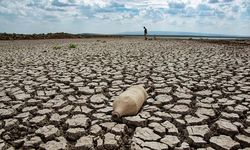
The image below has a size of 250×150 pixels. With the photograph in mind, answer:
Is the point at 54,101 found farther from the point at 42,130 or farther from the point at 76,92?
the point at 42,130

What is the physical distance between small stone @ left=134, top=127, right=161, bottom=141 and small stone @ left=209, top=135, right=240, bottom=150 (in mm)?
551

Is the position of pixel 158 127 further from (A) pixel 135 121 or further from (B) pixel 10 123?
(B) pixel 10 123

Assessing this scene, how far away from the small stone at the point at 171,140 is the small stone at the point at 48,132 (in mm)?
1157

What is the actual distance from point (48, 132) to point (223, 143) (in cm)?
183

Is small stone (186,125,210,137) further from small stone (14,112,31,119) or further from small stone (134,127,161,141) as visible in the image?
small stone (14,112,31,119)

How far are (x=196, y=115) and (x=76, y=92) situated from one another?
2.05m

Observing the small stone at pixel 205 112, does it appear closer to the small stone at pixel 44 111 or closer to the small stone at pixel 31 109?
the small stone at pixel 44 111

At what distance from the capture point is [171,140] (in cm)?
274

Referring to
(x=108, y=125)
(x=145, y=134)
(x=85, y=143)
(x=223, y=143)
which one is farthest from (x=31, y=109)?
(x=223, y=143)

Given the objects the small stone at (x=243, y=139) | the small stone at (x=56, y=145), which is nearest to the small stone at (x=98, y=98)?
the small stone at (x=56, y=145)

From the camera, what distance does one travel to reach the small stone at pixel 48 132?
284 cm

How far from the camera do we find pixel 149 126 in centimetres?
308

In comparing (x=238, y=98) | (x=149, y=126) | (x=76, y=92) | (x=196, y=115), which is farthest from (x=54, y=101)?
(x=238, y=98)

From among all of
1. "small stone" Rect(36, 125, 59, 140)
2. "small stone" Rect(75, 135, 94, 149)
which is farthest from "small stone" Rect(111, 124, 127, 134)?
"small stone" Rect(36, 125, 59, 140)
